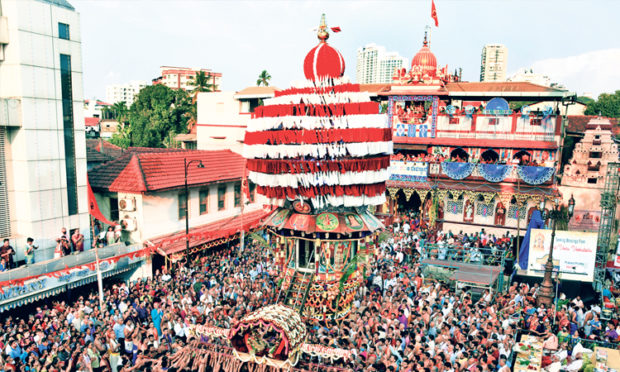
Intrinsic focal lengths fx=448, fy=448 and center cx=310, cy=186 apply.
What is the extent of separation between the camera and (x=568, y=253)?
2009cm

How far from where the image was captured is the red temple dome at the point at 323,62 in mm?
16656

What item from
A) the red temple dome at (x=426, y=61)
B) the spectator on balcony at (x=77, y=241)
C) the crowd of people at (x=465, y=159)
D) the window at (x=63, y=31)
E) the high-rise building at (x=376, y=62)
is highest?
the high-rise building at (x=376, y=62)

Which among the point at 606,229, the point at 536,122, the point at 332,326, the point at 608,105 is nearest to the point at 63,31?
the point at 332,326

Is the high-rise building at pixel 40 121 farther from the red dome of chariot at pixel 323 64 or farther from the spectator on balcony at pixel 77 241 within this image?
the red dome of chariot at pixel 323 64

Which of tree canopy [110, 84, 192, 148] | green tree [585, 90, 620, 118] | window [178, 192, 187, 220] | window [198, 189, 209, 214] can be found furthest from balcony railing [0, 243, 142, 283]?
green tree [585, 90, 620, 118]

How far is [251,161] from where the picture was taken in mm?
17203

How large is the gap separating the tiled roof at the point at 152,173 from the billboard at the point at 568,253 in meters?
18.6

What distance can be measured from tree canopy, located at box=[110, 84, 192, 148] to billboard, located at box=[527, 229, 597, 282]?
47030 millimetres

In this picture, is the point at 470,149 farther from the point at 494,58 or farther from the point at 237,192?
the point at 494,58

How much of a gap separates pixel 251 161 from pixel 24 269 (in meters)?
9.97

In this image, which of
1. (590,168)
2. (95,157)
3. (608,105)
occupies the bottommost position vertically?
(95,157)

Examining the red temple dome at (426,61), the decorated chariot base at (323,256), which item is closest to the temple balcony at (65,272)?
the decorated chariot base at (323,256)

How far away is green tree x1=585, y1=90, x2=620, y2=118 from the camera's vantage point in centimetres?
5969

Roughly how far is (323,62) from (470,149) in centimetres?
1909
